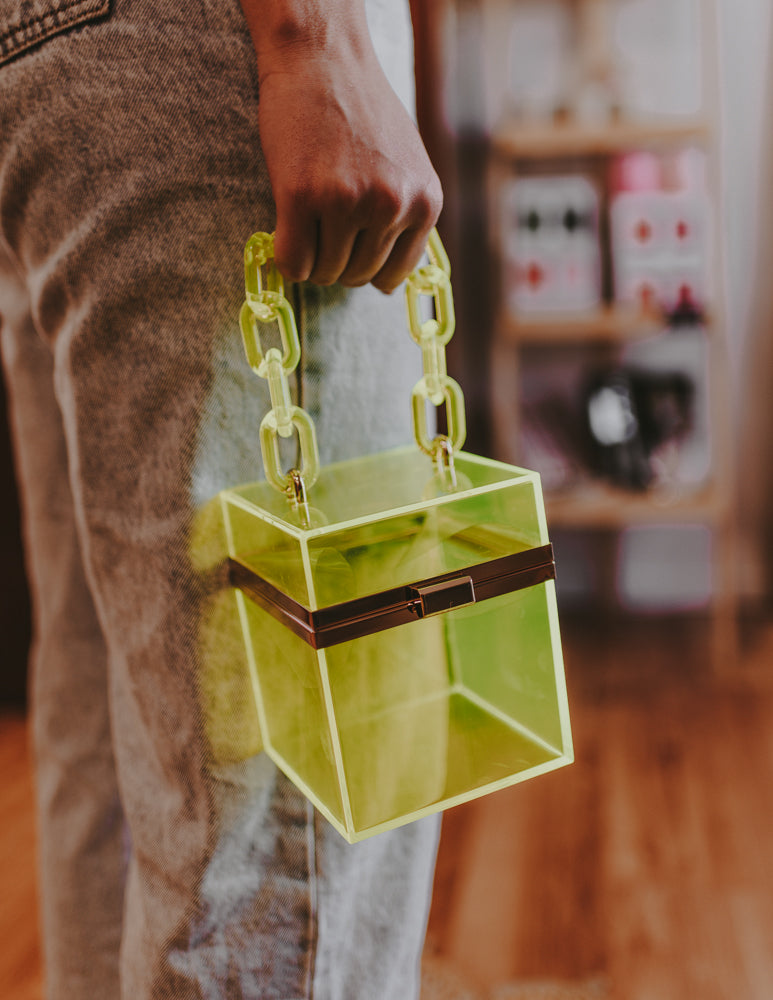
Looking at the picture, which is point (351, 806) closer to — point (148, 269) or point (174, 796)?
point (174, 796)

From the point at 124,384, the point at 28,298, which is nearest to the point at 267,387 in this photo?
the point at 124,384

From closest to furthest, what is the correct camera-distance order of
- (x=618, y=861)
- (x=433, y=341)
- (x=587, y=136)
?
(x=433, y=341)
(x=618, y=861)
(x=587, y=136)

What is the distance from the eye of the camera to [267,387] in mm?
551

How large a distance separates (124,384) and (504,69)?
6.23 feet

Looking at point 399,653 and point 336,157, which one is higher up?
point 336,157

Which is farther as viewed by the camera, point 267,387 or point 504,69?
point 504,69

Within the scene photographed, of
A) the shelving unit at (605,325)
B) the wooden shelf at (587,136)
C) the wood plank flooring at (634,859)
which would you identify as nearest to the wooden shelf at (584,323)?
the shelving unit at (605,325)

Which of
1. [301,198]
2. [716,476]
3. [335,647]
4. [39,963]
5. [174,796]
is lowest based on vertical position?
[39,963]

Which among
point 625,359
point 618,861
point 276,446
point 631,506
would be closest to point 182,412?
point 276,446

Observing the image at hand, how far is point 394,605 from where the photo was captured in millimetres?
487

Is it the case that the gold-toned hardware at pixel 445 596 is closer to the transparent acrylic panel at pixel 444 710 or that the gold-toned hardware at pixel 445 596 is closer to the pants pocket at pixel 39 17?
the transparent acrylic panel at pixel 444 710

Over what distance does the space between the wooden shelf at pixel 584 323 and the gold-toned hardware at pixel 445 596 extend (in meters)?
1.61

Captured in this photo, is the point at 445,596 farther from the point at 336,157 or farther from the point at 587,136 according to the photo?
the point at 587,136

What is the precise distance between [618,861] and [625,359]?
1.32 meters
